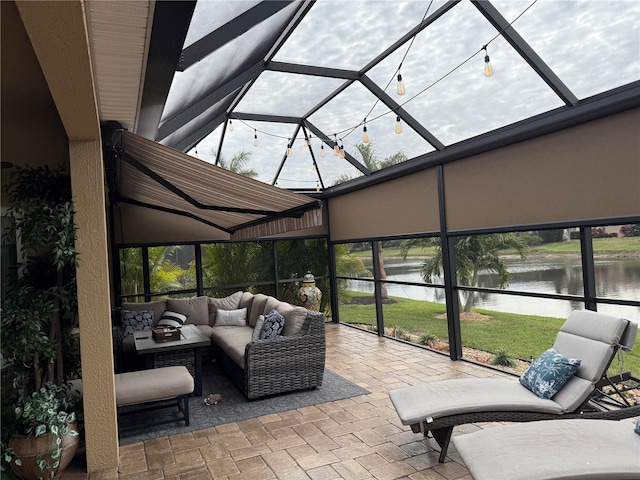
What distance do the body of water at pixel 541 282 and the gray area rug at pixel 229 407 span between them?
11.0 feet

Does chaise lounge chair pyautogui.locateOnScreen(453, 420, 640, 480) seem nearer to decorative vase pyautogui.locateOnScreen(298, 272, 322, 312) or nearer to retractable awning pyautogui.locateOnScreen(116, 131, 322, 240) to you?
retractable awning pyautogui.locateOnScreen(116, 131, 322, 240)

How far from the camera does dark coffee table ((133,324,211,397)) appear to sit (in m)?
5.32

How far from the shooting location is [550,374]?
3742mm

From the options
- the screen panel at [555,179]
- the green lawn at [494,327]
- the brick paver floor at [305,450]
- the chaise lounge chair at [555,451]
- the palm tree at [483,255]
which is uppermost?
the screen panel at [555,179]

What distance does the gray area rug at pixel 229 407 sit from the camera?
14.8ft

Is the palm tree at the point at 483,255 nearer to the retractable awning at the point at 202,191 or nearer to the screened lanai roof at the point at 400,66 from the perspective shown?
the screened lanai roof at the point at 400,66

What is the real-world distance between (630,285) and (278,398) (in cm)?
519

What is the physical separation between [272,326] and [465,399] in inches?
103

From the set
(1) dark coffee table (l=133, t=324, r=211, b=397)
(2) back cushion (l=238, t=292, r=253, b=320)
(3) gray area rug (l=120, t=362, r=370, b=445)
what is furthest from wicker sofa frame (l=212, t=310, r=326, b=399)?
(2) back cushion (l=238, t=292, r=253, b=320)

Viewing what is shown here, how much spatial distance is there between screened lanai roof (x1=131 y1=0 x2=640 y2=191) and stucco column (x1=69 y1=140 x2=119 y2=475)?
2.08ft

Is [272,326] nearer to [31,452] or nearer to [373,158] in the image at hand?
[31,452]

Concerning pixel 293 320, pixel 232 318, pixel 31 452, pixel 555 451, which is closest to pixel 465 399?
pixel 555 451

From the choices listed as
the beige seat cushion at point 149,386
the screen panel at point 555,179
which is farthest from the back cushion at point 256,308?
the screen panel at point 555,179

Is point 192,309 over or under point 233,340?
over
